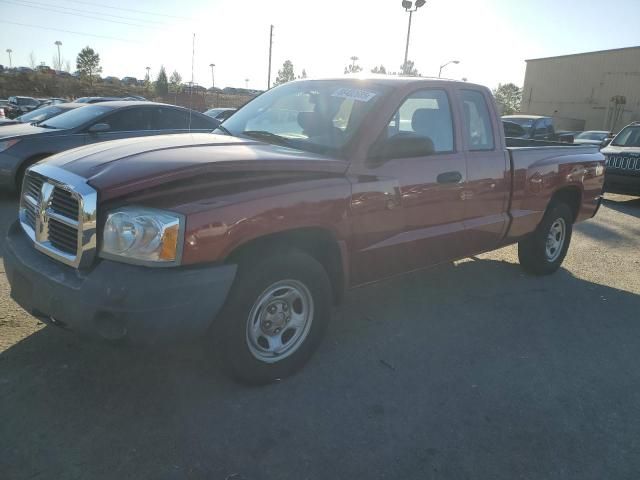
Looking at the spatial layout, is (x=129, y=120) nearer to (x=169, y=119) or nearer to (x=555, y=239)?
(x=169, y=119)

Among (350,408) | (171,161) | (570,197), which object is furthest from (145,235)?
(570,197)

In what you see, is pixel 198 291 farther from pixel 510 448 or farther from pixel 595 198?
pixel 595 198

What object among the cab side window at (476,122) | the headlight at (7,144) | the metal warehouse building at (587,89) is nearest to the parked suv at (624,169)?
the cab side window at (476,122)

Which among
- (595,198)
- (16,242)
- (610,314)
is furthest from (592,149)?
(16,242)

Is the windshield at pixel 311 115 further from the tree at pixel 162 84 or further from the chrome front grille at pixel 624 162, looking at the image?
the tree at pixel 162 84

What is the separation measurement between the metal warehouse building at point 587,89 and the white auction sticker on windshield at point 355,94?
40773 mm

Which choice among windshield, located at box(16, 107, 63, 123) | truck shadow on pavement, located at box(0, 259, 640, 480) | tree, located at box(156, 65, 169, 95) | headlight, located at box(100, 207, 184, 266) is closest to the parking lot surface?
truck shadow on pavement, located at box(0, 259, 640, 480)

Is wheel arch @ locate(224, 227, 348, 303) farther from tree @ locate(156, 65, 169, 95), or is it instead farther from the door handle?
tree @ locate(156, 65, 169, 95)

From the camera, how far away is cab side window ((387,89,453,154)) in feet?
12.4

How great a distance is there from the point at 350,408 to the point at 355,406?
0.04 metres

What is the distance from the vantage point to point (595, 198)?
5.98m

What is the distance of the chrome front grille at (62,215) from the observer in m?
2.49

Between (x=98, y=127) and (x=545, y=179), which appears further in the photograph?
(x=98, y=127)

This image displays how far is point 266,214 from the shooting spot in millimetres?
2730
